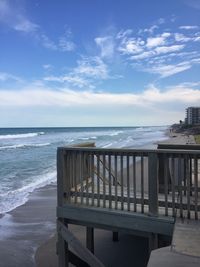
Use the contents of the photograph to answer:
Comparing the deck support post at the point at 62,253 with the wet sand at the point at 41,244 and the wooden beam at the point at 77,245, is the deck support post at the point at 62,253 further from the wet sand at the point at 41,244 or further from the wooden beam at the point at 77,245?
the wet sand at the point at 41,244

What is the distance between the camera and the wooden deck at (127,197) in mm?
5594

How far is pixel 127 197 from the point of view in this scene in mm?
5984

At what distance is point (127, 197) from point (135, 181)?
299 mm

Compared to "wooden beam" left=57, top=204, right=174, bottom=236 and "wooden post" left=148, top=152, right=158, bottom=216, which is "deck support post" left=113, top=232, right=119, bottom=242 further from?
"wooden post" left=148, top=152, right=158, bottom=216

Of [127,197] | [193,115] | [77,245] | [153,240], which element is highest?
[193,115]

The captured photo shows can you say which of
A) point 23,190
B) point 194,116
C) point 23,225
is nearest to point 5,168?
point 23,190

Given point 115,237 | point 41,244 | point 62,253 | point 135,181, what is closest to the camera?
point 135,181

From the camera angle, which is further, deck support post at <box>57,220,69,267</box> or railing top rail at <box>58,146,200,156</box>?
deck support post at <box>57,220,69,267</box>

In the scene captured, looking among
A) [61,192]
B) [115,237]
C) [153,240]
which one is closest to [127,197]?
[153,240]

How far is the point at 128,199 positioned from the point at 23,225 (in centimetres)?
588

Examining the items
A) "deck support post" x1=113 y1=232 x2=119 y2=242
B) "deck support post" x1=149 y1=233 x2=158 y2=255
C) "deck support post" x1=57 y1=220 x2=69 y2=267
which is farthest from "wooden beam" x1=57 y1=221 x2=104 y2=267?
"deck support post" x1=113 y1=232 x2=119 y2=242

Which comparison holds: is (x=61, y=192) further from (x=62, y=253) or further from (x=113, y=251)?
(x=113, y=251)

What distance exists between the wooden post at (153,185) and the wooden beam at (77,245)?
1342mm

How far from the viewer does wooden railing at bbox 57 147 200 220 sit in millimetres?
5590
